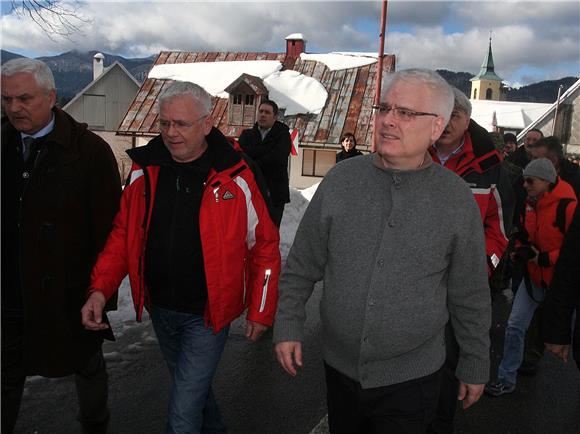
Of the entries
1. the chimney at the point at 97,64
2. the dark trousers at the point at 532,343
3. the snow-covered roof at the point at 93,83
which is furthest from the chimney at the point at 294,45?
the dark trousers at the point at 532,343

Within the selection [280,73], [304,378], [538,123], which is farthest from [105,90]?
[304,378]

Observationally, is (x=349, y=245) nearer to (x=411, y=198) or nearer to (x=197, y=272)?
(x=411, y=198)

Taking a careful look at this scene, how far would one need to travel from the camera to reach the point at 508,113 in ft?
237

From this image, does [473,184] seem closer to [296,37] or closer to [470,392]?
[470,392]

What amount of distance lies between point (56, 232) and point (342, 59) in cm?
2340

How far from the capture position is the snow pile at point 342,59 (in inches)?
965

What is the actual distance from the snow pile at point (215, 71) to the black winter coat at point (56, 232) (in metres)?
21.6

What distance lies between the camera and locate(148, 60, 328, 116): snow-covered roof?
2314 centimetres

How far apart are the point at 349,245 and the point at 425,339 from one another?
1.69 feet

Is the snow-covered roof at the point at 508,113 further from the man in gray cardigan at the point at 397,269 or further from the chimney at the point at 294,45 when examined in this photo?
the man in gray cardigan at the point at 397,269

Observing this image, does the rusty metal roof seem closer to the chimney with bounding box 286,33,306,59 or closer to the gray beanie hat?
the chimney with bounding box 286,33,306,59

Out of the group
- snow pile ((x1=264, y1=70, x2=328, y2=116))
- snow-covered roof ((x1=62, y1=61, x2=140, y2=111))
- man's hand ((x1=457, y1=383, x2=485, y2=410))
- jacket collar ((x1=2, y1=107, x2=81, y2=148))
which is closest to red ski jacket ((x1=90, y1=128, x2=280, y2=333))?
jacket collar ((x1=2, y1=107, x2=81, y2=148))

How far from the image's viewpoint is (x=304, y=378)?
15.3 ft

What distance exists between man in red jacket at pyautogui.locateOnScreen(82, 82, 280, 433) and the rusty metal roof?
18439 mm
